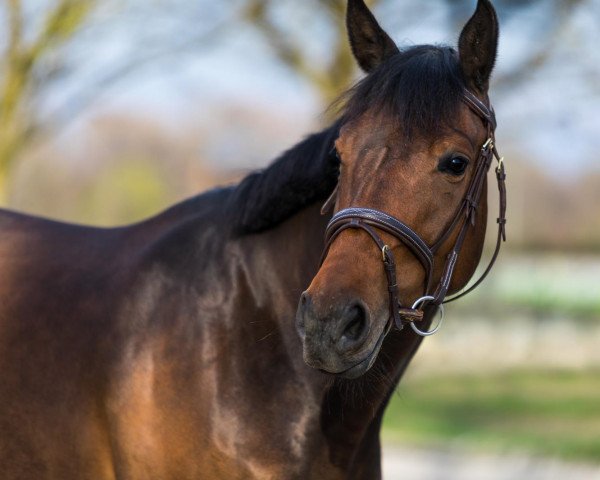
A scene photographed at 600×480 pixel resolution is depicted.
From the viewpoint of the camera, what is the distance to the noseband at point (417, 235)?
266 centimetres

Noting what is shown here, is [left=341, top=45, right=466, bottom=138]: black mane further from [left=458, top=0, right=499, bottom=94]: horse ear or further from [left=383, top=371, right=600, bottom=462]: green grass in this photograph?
[left=383, top=371, right=600, bottom=462]: green grass

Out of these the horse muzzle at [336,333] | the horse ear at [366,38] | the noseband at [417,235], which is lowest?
the horse muzzle at [336,333]

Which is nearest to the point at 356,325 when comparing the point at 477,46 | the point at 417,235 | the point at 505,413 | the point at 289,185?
the point at 417,235

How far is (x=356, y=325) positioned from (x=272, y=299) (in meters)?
0.72

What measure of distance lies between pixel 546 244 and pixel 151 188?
12018 millimetres

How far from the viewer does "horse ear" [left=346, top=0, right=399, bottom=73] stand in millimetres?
3246

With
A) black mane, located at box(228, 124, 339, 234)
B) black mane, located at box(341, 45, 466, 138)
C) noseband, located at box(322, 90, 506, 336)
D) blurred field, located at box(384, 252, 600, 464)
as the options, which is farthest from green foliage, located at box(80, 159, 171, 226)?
noseband, located at box(322, 90, 506, 336)

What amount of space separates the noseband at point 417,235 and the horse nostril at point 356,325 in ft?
0.48

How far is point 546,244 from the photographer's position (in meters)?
25.4

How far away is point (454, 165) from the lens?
282cm

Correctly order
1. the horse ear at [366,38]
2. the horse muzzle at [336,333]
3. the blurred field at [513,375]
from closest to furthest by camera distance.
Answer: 1. the horse muzzle at [336,333]
2. the horse ear at [366,38]
3. the blurred field at [513,375]

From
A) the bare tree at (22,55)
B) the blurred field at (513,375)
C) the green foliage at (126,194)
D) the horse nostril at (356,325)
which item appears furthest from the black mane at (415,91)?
the green foliage at (126,194)

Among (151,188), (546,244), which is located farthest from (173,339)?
(151,188)

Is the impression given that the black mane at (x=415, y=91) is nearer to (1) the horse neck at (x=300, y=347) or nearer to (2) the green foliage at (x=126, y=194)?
(1) the horse neck at (x=300, y=347)
